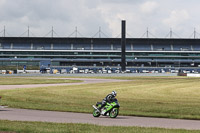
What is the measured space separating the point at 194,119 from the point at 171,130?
5868 mm

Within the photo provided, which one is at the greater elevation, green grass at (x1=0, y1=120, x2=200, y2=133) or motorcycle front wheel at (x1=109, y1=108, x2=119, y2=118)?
motorcycle front wheel at (x1=109, y1=108, x2=119, y2=118)

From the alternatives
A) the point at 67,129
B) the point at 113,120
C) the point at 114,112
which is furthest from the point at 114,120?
the point at 67,129

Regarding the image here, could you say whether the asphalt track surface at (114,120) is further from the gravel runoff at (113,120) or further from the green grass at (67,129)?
→ the green grass at (67,129)

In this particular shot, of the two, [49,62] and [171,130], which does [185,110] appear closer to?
[171,130]

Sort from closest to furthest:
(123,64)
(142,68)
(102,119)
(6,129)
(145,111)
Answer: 1. (6,129)
2. (102,119)
3. (145,111)
4. (123,64)
5. (142,68)

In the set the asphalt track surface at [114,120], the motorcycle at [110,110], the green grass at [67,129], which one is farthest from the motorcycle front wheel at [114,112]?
the green grass at [67,129]

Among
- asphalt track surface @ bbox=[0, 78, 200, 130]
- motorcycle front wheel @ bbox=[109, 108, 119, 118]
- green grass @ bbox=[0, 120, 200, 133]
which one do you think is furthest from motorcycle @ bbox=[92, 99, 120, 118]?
green grass @ bbox=[0, 120, 200, 133]

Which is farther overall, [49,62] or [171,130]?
[49,62]

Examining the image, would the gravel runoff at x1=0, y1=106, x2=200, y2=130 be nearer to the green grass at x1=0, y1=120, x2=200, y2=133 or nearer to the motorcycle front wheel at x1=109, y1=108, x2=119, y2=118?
the motorcycle front wheel at x1=109, y1=108, x2=119, y2=118

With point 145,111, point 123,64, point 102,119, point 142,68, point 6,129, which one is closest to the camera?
point 6,129

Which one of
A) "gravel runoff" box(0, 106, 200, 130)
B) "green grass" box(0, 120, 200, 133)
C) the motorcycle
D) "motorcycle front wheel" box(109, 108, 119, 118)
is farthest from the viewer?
"motorcycle front wheel" box(109, 108, 119, 118)

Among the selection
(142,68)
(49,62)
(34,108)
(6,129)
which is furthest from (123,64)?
(6,129)

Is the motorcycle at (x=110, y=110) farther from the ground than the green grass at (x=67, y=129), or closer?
farther from the ground

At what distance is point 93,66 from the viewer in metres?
197
